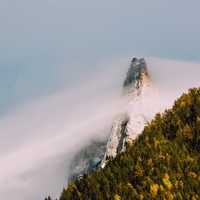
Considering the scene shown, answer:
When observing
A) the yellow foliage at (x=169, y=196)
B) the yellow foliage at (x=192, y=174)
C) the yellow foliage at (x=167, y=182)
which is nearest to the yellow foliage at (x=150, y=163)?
the yellow foliage at (x=167, y=182)

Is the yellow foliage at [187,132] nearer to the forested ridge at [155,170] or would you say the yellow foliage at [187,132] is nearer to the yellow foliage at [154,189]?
the forested ridge at [155,170]

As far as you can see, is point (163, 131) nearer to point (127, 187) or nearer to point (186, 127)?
point (186, 127)

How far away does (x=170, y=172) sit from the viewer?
121m

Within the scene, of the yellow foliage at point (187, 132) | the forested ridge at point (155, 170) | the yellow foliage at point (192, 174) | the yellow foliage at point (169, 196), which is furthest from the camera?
the yellow foliage at point (187, 132)

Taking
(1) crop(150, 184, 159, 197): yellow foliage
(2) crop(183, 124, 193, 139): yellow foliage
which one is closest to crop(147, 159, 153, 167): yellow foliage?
(1) crop(150, 184, 159, 197): yellow foliage

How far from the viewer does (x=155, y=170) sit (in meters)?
122

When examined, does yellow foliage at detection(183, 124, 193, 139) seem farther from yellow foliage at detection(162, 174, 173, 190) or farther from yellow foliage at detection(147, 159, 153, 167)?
yellow foliage at detection(162, 174, 173, 190)

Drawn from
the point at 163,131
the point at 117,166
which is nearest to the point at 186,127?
the point at 163,131

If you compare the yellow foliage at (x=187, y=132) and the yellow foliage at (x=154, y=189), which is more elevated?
the yellow foliage at (x=187, y=132)

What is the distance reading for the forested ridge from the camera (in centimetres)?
11731

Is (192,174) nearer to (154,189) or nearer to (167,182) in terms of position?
(167,182)

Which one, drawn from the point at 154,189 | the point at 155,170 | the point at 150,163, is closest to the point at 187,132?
the point at 150,163

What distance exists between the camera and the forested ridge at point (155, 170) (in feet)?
385

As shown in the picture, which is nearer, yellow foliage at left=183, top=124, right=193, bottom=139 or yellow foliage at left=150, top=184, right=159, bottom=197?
yellow foliage at left=150, top=184, right=159, bottom=197
